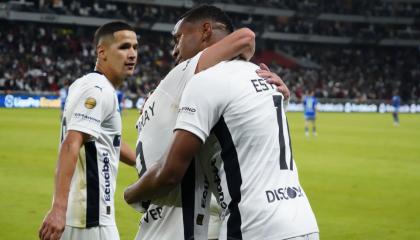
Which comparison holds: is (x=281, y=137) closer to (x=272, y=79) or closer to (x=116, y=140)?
(x=272, y=79)

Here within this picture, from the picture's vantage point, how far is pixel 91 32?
192 ft

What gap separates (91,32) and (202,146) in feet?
185

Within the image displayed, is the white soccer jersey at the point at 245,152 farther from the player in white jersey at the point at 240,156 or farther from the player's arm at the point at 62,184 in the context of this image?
the player's arm at the point at 62,184

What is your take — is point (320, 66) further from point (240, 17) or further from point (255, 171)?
point (255, 171)

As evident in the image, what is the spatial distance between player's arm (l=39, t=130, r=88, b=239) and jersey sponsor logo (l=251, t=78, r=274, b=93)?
1441mm

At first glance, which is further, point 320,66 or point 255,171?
point 320,66

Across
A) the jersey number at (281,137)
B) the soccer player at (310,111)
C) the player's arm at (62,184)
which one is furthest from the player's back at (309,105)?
the jersey number at (281,137)

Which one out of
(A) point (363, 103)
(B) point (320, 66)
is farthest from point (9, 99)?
(B) point (320, 66)

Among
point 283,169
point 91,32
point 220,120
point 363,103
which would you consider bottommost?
point 363,103

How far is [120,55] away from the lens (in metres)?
4.98

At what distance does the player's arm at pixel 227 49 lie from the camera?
3430 mm

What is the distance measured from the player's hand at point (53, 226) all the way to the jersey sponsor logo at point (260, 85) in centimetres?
151

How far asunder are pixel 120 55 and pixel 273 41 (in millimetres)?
65066

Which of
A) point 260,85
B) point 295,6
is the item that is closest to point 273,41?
→ point 295,6
